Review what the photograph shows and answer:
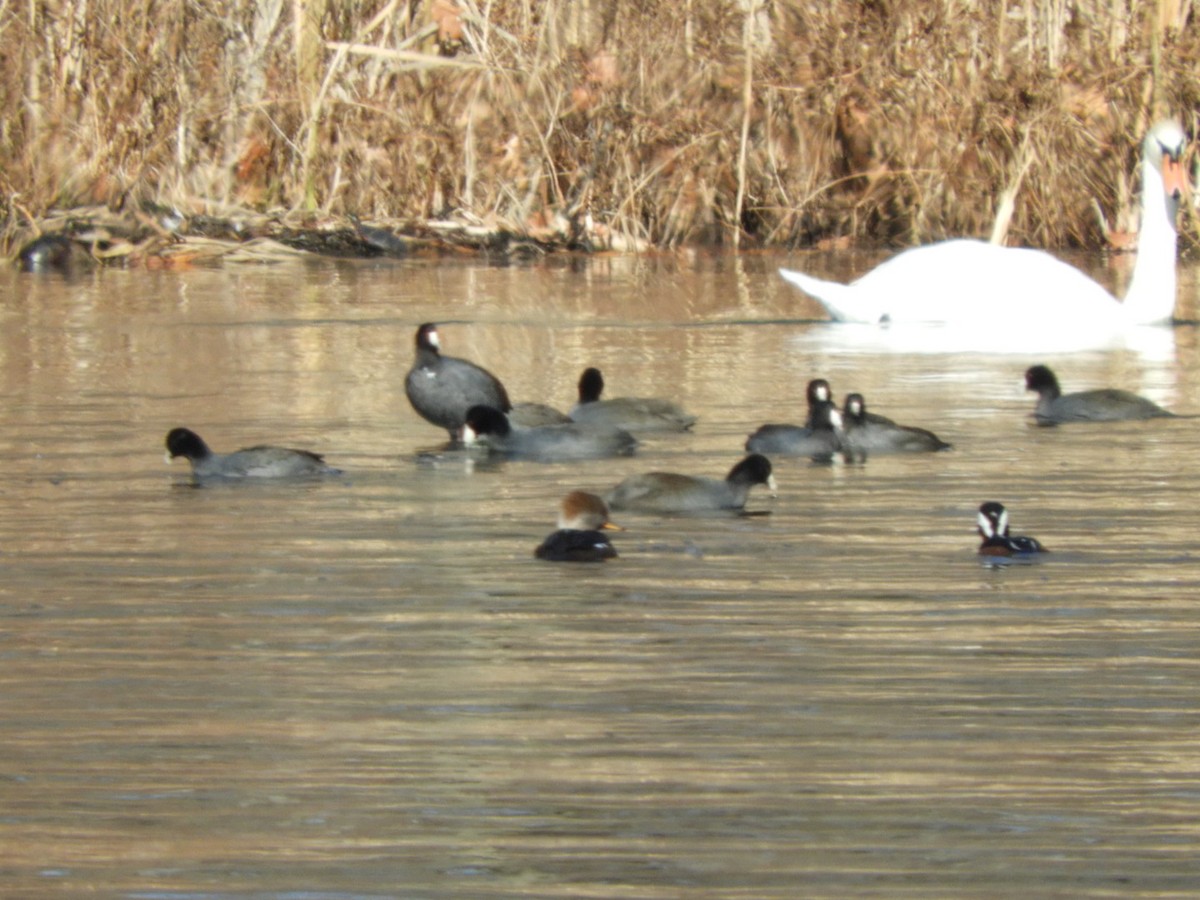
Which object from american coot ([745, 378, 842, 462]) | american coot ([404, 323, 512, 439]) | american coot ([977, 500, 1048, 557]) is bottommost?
american coot ([977, 500, 1048, 557])

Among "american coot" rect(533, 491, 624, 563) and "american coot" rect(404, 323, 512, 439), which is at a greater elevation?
"american coot" rect(404, 323, 512, 439)

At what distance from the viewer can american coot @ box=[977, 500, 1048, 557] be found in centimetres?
606

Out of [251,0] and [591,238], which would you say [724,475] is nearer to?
[591,238]

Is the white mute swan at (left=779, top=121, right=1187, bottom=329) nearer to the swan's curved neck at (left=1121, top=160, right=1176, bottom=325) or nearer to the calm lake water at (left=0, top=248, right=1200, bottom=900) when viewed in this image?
the swan's curved neck at (left=1121, top=160, right=1176, bottom=325)

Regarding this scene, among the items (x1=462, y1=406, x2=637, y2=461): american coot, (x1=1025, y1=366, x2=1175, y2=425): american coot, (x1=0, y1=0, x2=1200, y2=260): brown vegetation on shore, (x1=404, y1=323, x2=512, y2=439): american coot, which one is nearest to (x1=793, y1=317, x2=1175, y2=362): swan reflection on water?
(x1=1025, y1=366, x2=1175, y2=425): american coot

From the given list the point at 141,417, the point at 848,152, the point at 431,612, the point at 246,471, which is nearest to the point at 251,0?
the point at 848,152

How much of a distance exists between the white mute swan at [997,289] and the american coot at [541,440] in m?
5.06

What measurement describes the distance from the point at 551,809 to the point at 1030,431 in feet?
16.5

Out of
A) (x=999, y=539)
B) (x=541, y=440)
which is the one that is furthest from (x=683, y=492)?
(x=541, y=440)

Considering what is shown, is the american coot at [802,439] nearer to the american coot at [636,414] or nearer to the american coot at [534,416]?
the american coot at [636,414]

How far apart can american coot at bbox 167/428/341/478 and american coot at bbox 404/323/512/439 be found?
1065 mm

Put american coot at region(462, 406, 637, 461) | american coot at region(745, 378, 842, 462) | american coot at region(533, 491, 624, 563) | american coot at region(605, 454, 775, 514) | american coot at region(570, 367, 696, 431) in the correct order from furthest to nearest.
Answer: american coot at region(570, 367, 696, 431) < american coot at region(462, 406, 637, 461) < american coot at region(745, 378, 842, 462) < american coot at region(605, 454, 775, 514) < american coot at region(533, 491, 624, 563)

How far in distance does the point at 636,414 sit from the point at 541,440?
1.74 ft

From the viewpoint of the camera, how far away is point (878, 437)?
8.09 meters
